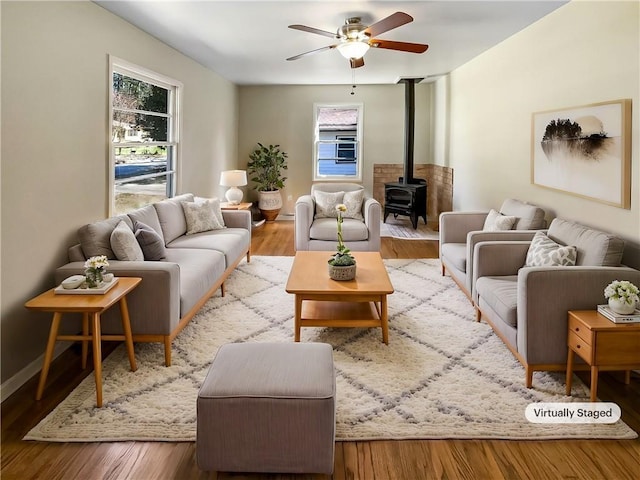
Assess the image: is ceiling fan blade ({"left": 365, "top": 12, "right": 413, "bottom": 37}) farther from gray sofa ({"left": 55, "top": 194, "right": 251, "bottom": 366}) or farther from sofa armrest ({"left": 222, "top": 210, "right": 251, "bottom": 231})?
sofa armrest ({"left": 222, "top": 210, "right": 251, "bottom": 231})

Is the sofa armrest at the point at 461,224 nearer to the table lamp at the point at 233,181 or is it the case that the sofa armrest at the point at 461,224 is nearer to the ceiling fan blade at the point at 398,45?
the ceiling fan blade at the point at 398,45

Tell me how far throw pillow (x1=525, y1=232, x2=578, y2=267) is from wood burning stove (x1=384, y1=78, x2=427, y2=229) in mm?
4260

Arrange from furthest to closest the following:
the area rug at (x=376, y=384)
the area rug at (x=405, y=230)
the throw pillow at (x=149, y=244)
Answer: the area rug at (x=405, y=230) → the throw pillow at (x=149, y=244) → the area rug at (x=376, y=384)

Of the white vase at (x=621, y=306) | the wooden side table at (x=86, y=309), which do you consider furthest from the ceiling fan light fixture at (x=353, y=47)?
the white vase at (x=621, y=306)

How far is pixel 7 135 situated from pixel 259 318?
2116 mm

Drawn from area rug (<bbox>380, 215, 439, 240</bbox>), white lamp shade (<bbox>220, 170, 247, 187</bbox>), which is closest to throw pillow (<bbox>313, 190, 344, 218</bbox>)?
white lamp shade (<bbox>220, 170, 247, 187</bbox>)

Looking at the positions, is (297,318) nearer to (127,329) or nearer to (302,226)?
(127,329)

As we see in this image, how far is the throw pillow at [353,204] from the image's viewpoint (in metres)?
6.04

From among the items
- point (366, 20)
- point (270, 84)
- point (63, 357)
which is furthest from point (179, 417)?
point (270, 84)

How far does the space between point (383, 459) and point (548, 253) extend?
6.27 ft

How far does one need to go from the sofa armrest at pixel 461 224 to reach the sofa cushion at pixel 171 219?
268 centimetres

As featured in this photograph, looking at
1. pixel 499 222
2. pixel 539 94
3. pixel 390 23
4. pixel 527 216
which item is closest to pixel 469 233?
pixel 499 222

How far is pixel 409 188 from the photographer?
25.9 ft

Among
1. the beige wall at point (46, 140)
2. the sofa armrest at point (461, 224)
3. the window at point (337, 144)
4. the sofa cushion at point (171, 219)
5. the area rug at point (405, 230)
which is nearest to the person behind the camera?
the beige wall at point (46, 140)
